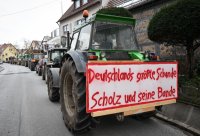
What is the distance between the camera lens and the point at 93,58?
A: 412cm

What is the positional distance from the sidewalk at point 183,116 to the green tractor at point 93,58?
0.54 meters

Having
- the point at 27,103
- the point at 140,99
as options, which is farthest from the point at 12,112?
the point at 140,99

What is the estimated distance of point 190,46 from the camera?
24.1 feet

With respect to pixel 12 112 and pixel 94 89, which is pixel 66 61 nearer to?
pixel 94 89

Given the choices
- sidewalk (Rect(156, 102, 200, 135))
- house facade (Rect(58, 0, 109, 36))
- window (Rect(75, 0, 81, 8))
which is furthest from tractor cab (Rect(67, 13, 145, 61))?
window (Rect(75, 0, 81, 8))

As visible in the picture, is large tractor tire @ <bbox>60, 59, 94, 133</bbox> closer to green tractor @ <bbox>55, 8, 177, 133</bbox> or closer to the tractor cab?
green tractor @ <bbox>55, 8, 177, 133</bbox>

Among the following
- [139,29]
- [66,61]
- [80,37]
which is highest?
[139,29]

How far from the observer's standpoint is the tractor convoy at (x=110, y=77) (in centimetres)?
381

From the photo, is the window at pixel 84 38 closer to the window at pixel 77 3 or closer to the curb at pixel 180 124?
the curb at pixel 180 124

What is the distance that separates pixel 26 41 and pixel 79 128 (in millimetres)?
83430

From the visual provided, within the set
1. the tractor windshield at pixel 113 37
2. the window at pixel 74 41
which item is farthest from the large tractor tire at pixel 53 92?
the tractor windshield at pixel 113 37

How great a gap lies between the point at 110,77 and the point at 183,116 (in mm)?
2389

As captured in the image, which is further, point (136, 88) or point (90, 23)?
point (90, 23)

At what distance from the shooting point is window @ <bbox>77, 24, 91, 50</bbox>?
5088 mm
